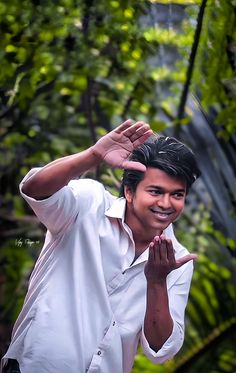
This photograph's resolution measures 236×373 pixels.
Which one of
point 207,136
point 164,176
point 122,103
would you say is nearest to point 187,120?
point 207,136

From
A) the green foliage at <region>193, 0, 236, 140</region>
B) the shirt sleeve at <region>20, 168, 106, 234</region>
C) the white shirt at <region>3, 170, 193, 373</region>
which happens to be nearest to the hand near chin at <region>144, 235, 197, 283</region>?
the white shirt at <region>3, 170, 193, 373</region>

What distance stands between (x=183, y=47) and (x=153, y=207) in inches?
58.7

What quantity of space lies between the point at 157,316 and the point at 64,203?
1.19 feet

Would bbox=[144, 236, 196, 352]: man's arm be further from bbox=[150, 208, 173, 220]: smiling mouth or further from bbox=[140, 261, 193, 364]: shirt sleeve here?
bbox=[150, 208, 173, 220]: smiling mouth

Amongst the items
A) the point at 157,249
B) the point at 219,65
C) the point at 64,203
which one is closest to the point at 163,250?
the point at 157,249

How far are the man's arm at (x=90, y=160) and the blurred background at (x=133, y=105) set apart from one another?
1024 millimetres

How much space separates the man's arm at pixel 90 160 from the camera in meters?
2.15

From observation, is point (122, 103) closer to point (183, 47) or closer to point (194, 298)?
point (183, 47)

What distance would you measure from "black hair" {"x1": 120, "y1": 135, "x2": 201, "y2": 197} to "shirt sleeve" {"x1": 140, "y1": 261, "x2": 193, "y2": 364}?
0.80ft

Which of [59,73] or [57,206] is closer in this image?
[57,206]

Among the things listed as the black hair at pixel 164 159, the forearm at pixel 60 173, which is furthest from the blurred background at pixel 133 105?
the forearm at pixel 60 173

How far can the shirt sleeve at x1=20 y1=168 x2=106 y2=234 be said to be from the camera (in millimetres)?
2197

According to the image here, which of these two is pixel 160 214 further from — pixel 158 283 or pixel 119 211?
pixel 158 283

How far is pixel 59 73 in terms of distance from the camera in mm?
3684
